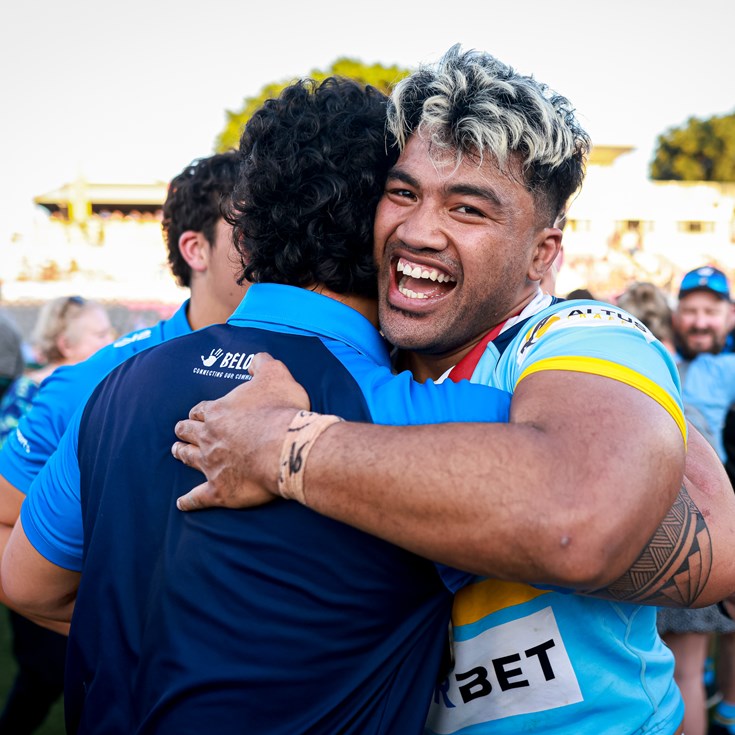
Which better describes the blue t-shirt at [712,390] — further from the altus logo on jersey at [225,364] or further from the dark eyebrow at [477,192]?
the altus logo on jersey at [225,364]

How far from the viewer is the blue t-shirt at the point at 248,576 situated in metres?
1.47

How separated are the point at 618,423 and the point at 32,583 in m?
1.48

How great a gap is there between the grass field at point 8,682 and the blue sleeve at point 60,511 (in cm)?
328

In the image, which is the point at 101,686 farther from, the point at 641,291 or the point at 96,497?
the point at 641,291

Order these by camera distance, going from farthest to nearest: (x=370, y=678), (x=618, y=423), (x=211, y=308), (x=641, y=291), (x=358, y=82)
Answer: (x=641, y=291), (x=211, y=308), (x=358, y=82), (x=370, y=678), (x=618, y=423)

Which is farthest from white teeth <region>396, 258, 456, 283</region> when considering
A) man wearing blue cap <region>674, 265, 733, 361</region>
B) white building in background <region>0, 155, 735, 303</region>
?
white building in background <region>0, 155, 735, 303</region>

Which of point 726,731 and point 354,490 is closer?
point 354,490

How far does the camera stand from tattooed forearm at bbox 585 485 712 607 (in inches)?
61.9

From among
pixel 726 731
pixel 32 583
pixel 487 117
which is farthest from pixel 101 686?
pixel 726 731

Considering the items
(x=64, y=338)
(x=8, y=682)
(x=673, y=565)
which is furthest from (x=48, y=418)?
(x=8, y=682)

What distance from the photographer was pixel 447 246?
1.99m

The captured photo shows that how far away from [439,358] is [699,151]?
52994mm

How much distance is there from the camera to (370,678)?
1.53 m

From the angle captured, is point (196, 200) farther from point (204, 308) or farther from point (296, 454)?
point (296, 454)
